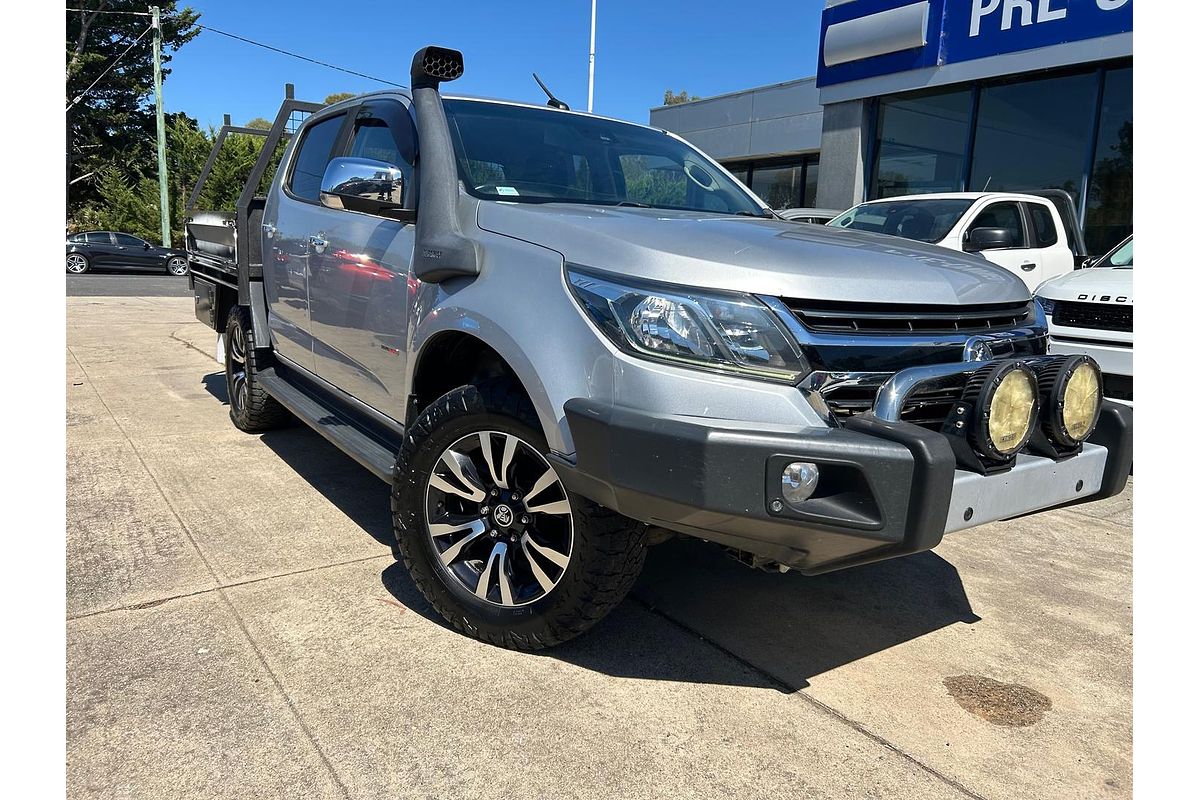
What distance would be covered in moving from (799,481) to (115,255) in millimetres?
28243

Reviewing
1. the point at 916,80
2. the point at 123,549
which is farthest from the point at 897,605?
the point at 916,80

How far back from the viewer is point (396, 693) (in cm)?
254

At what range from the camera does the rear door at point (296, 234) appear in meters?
4.21

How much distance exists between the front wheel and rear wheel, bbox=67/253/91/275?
26574 mm

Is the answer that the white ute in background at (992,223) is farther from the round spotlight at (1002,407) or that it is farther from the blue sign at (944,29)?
the round spotlight at (1002,407)

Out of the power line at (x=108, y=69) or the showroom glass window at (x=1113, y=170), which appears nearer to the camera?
the showroom glass window at (x=1113, y=170)

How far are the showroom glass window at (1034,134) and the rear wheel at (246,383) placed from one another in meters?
10.4

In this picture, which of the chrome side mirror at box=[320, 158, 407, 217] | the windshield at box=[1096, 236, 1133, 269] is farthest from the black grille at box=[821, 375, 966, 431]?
the windshield at box=[1096, 236, 1133, 269]

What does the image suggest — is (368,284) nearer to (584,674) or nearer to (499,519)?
(499,519)

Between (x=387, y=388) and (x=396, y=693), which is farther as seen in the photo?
(x=387, y=388)

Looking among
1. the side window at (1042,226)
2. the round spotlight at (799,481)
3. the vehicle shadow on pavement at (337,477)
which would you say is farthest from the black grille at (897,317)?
the side window at (1042,226)

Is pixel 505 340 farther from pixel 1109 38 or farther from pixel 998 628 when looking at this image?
pixel 1109 38

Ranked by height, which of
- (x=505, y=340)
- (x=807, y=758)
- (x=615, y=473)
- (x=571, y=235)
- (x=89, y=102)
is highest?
(x=89, y=102)

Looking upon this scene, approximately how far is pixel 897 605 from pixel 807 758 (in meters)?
1.23
